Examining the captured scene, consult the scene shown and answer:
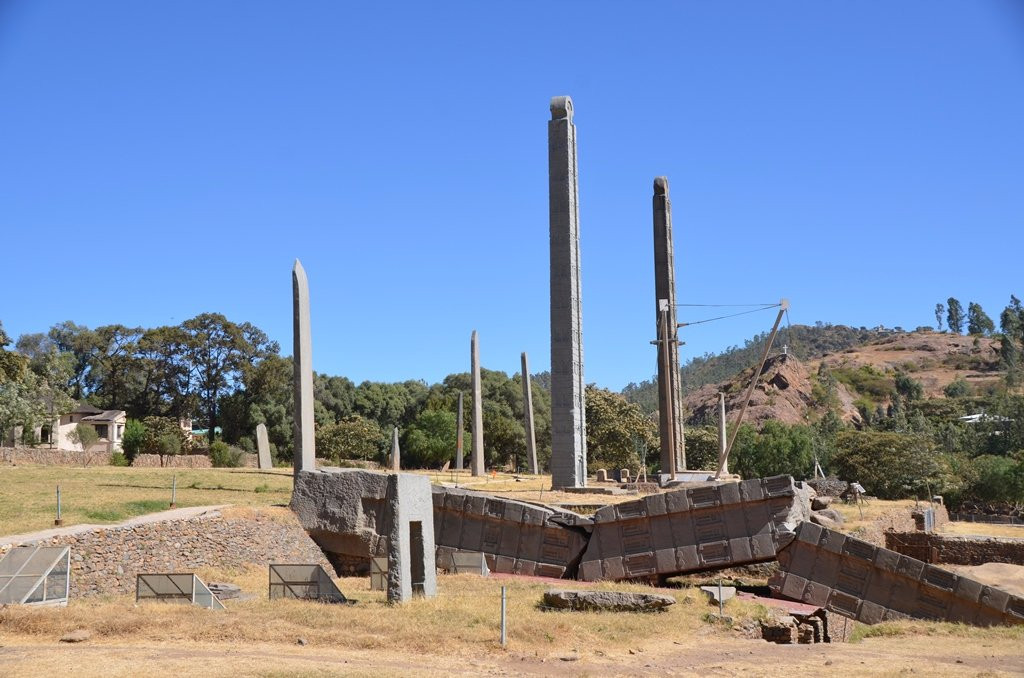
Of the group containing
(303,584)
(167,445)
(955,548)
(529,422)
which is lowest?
(955,548)

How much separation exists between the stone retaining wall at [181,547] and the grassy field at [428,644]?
3.50 ft

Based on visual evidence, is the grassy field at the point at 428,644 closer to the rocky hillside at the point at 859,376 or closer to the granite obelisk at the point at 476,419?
the granite obelisk at the point at 476,419

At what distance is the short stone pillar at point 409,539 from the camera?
16.8m

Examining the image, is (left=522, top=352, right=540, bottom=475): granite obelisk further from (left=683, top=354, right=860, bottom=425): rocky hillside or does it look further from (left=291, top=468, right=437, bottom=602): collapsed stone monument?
(left=683, top=354, right=860, bottom=425): rocky hillside

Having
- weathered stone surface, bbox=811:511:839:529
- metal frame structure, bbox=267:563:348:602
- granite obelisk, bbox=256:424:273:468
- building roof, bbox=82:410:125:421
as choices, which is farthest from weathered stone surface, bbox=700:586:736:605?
building roof, bbox=82:410:125:421

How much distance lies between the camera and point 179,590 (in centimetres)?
1623

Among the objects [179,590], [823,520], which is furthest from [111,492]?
[823,520]

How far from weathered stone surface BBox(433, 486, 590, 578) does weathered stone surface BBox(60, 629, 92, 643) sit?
1013 centimetres

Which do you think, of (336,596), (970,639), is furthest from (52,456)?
(970,639)

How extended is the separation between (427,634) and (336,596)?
126 inches

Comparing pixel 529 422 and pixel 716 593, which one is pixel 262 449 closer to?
pixel 529 422

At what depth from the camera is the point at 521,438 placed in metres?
66.0

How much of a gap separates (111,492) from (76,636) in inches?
503

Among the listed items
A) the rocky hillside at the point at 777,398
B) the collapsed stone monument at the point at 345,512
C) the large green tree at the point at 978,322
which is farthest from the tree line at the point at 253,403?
the large green tree at the point at 978,322
